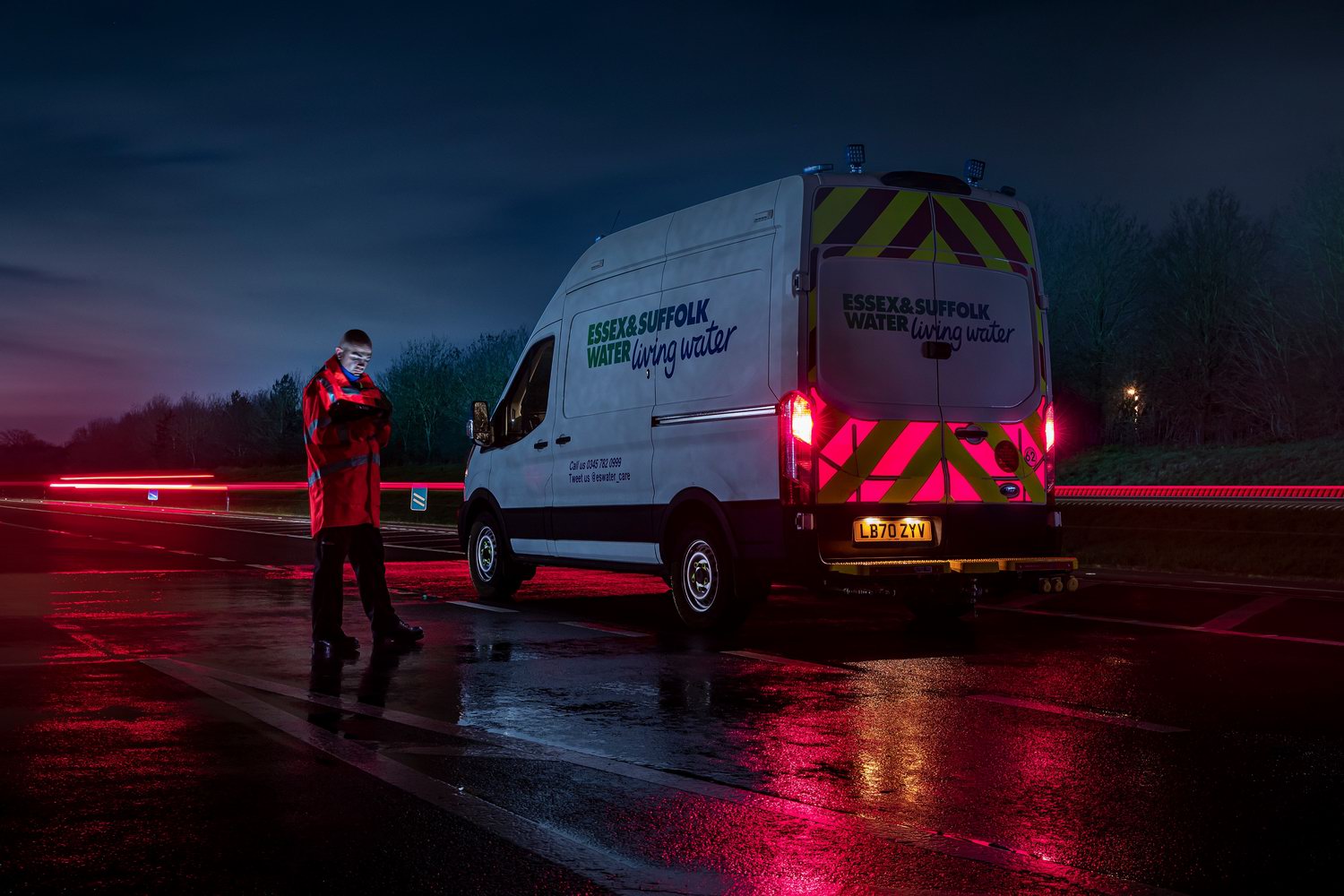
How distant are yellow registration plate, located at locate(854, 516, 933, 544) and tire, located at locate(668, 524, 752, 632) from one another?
1.00 meters

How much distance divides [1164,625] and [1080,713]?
3.93 meters

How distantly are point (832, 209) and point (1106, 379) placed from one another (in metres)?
44.4

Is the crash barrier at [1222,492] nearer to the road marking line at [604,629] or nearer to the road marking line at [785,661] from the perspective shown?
the road marking line at [604,629]

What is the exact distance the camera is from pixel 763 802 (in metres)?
4.59

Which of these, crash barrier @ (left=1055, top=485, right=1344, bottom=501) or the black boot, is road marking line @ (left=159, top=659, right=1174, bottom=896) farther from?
crash barrier @ (left=1055, top=485, right=1344, bottom=501)

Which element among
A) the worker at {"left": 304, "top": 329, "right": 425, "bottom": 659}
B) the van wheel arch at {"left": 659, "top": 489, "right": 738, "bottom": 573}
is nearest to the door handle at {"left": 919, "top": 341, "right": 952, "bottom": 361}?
the van wheel arch at {"left": 659, "top": 489, "right": 738, "bottom": 573}

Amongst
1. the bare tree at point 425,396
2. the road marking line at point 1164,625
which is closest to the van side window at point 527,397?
the road marking line at point 1164,625

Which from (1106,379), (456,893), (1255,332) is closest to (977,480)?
(456,893)

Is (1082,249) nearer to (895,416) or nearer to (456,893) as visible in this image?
(895,416)

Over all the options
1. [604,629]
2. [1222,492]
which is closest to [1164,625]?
[604,629]

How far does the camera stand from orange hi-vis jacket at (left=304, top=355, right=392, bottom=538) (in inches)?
341

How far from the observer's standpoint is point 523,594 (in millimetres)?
12906

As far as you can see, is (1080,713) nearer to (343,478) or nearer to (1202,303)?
(343,478)

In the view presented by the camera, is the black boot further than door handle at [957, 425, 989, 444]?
No
